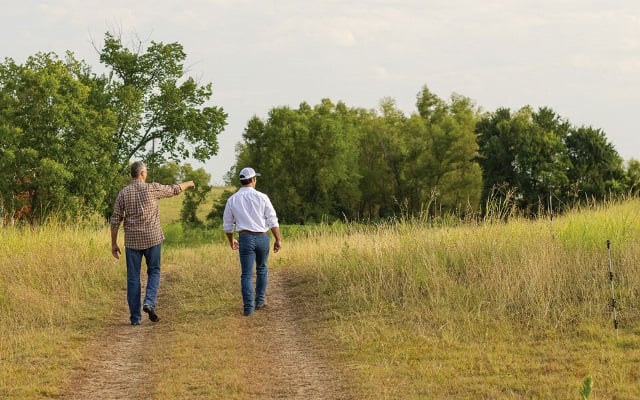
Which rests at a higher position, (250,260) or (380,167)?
(380,167)

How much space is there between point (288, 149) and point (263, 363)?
56.9m

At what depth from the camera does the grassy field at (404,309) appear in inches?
325

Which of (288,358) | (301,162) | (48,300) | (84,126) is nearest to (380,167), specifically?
(301,162)

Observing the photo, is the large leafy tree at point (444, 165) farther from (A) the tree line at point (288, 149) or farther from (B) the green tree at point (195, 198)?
(B) the green tree at point (195, 198)

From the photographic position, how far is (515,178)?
184 feet

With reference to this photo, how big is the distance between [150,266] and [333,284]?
10.3 feet

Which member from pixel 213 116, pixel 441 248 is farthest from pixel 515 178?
pixel 441 248

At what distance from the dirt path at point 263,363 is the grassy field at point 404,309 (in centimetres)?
21

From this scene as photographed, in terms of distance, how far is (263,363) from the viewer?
29.6ft

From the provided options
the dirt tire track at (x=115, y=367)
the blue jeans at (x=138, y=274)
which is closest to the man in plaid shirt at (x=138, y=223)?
the blue jeans at (x=138, y=274)

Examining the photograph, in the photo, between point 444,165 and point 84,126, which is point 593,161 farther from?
point 84,126

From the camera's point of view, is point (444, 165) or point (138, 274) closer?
point (138, 274)

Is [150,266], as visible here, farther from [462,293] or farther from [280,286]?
[462,293]

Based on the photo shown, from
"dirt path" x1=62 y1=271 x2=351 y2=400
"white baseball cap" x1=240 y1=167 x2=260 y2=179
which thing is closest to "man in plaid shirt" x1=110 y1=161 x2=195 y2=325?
"dirt path" x1=62 y1=271 x2=351 y2=400
